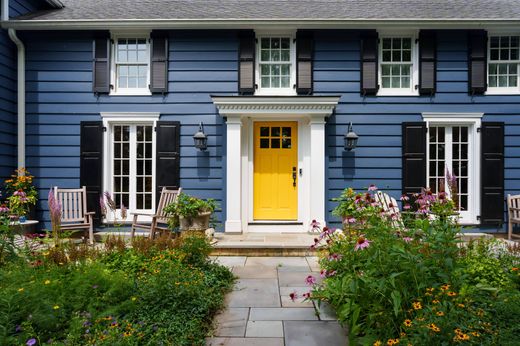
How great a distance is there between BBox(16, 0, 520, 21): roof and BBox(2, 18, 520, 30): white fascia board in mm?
85

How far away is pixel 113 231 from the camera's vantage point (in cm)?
616

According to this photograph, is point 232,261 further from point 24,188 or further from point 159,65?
point 24,188

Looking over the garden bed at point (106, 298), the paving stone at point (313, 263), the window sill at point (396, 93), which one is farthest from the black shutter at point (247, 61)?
the garden bed at point (106, 298)

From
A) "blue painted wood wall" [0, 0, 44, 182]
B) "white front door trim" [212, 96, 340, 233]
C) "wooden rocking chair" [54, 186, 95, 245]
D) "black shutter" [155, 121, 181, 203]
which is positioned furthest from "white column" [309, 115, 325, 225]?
"blue painted wood wall" [0, 0, 44, 182]

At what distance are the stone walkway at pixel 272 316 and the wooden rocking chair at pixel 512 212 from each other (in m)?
4.06

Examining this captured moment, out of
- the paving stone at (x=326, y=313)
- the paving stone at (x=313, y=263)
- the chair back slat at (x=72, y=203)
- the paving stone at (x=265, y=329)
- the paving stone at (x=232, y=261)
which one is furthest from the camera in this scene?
the chair back slat at (x=72, y=203)

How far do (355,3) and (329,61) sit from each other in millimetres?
1989

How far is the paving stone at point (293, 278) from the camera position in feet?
12.2

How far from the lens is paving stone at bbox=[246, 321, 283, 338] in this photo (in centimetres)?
252

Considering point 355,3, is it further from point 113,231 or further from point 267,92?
point 113,231

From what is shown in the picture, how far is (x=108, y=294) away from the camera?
2.50m

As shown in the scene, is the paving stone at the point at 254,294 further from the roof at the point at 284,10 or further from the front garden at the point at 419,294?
the roof at the point at 284,10

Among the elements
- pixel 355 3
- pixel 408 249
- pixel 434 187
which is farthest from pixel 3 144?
pixel 434 187

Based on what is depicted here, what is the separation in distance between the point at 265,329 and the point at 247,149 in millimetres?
4104
